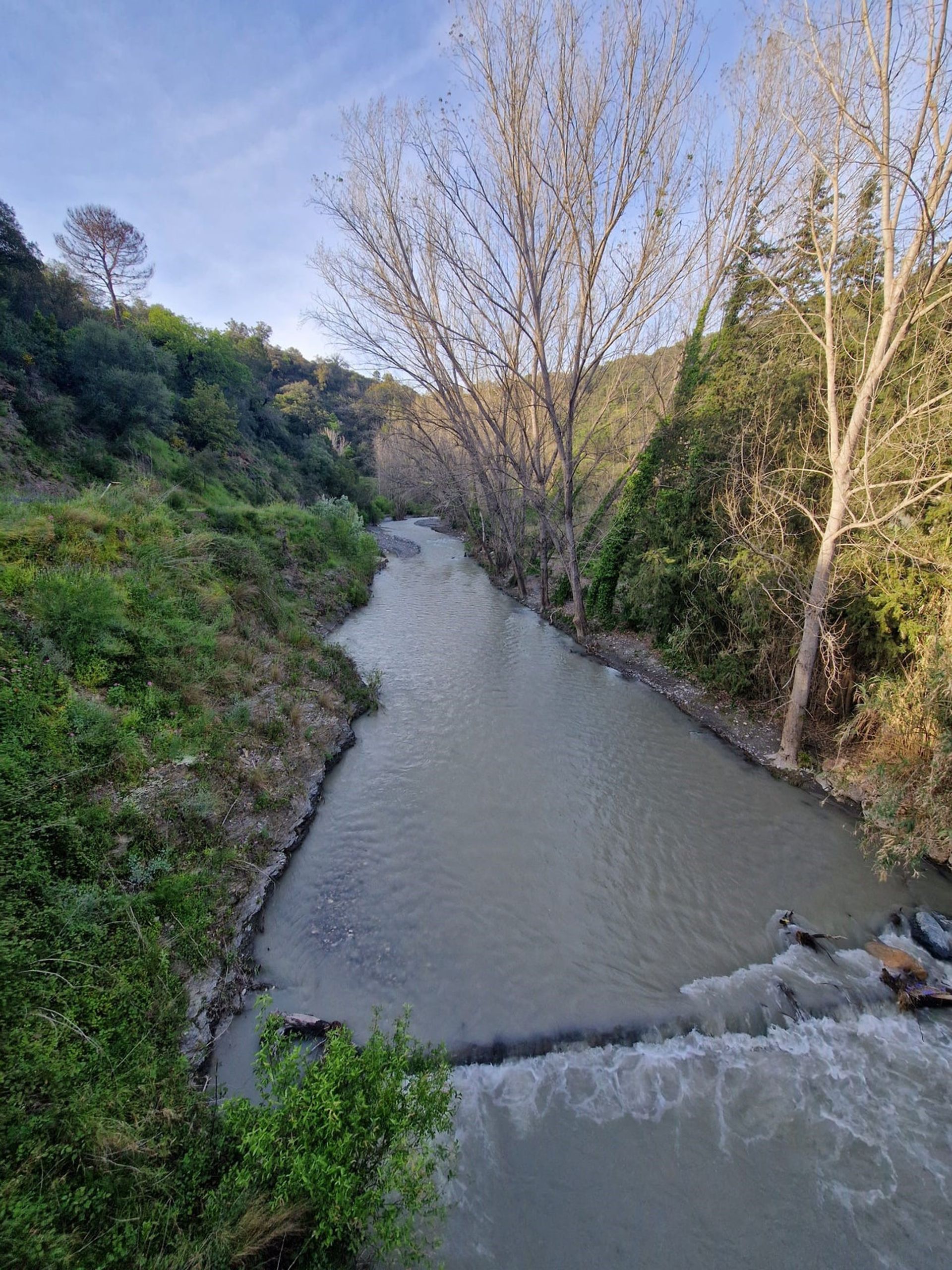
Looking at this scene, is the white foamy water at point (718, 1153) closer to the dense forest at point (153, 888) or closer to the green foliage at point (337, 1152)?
the dense forest at point (153, 888)

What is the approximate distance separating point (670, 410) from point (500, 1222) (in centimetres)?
1246

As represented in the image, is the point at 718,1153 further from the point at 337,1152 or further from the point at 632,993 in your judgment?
the point at 337,1152

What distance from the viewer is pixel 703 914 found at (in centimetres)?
479

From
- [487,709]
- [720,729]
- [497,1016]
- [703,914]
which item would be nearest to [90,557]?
[487,709]

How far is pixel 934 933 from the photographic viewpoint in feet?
14.8

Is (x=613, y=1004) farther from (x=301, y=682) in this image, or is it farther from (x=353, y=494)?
(x=353, y=494)

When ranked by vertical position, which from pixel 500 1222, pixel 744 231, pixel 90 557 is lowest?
pixel 500 1222

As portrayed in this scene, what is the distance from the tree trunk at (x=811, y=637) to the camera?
5.84 metres

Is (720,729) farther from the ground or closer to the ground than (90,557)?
closer to the ground

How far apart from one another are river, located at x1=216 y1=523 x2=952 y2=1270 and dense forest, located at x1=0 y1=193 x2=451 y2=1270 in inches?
21.3

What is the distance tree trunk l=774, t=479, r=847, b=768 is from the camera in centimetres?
584

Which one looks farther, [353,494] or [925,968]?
[353,494]

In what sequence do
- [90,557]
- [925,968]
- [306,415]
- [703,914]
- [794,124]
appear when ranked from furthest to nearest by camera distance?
[306,415] < [90,557] < [794,124] < [703,914] < [925,968]

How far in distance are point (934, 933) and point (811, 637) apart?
3322mm
